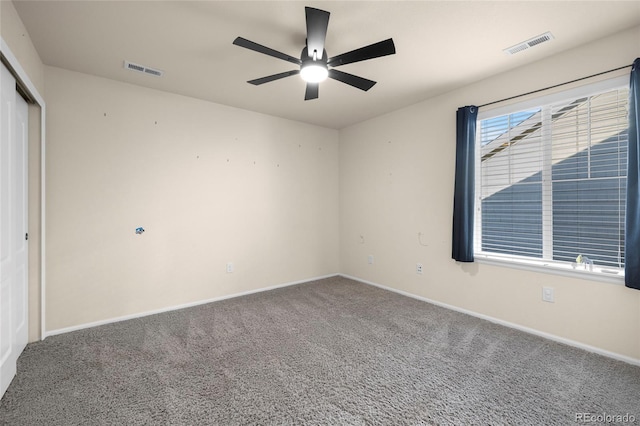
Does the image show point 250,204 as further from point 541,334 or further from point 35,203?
point 541,334

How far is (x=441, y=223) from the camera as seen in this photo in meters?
3.67

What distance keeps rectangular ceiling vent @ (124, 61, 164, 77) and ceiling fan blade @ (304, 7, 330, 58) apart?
1.82 m

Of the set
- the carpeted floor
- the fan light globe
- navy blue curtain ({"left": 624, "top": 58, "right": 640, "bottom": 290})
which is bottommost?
the carpeted floor

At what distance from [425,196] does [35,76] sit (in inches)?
166

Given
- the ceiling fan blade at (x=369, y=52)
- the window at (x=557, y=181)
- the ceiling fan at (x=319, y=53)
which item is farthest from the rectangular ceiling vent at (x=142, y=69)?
the window at (x=557, y=181)

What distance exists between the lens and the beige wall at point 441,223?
2.47 metres

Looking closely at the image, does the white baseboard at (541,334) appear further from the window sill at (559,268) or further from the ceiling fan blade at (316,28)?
the ceiling fan blade at (316,28)

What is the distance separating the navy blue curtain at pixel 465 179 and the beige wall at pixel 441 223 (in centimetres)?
17

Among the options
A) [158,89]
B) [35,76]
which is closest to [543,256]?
[158,89]

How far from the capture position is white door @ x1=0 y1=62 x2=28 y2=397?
2.01m

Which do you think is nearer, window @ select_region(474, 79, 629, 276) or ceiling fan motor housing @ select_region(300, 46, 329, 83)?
ceiling fan motor housing @ select_region(300, 46, 329, 83)

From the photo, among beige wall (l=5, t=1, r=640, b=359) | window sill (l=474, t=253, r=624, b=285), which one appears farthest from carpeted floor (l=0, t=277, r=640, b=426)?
window sill (l=474, t=253, r=624, b=285)

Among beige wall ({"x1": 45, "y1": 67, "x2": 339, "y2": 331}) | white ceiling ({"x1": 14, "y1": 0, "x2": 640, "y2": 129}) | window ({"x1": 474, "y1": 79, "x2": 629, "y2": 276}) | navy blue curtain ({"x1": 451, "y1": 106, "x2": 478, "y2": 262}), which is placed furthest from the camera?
navy blue curtain ({"x1": 451, "y1": 106, "x2": 478, "y2": 262})

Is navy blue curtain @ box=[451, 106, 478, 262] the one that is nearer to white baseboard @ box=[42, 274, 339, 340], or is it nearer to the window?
the window
